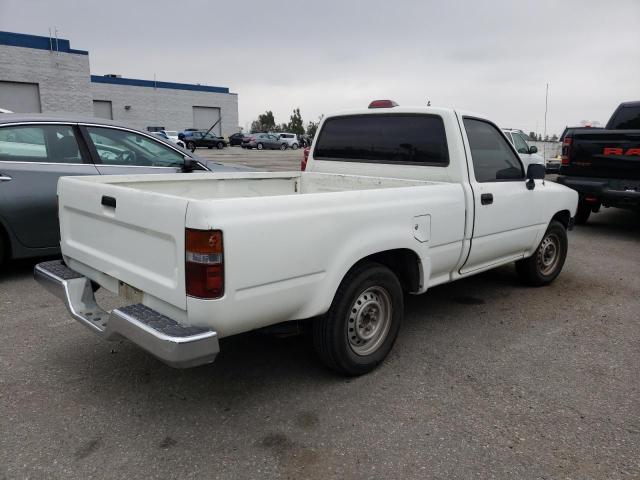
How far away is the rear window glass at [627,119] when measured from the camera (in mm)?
9070

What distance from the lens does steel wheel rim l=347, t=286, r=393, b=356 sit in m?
3.32

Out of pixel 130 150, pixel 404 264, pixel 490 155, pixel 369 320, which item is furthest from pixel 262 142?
pixel 369 320

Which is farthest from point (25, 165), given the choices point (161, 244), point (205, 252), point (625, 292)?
point (625, 292)

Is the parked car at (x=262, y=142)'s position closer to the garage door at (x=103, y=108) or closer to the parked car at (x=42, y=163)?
the garage door at (x=103, y=108)

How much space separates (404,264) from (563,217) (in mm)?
2839

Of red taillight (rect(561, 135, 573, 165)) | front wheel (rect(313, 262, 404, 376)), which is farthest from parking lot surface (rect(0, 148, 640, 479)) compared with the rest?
red taillight (rect(561, 135, 573, 165))

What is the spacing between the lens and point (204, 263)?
7.95 feet

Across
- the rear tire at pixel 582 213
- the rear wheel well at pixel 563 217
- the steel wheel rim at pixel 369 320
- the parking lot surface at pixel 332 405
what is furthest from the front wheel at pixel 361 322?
the rear tire at pixel 582 213

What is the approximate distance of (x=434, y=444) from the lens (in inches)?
107

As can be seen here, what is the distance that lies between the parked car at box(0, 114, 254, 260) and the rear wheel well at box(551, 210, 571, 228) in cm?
465

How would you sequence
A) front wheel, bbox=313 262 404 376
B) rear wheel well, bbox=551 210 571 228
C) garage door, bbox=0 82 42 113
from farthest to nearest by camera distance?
garage door, bbox=0 82 42 113 → rear wheel well, bbox=551 210 571 228 → front wheel, bbox=313 262 404 376

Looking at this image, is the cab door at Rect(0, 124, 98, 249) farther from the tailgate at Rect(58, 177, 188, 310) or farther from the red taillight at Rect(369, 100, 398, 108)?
the red taillight at Rect(369, 100, 398, 108)

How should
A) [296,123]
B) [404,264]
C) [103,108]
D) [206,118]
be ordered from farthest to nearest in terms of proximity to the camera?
[296,123]
[206,118]
[103,108]
[404,264]

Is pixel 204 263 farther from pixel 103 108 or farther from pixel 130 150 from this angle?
pixel 103 108
